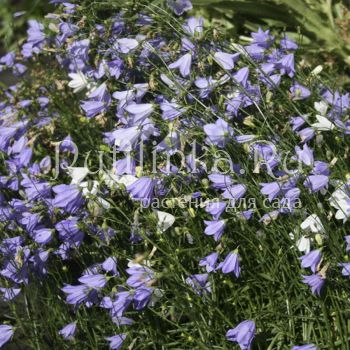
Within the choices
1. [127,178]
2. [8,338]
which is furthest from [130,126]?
[8,338]

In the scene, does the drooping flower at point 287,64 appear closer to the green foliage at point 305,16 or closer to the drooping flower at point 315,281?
the drooping flower at point 315,281

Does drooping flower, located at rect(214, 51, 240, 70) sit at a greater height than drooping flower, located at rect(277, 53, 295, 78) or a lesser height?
greater

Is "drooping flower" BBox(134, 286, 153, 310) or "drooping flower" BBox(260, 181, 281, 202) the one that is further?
"drooping flower" BBox(260, 181, 281, 202)

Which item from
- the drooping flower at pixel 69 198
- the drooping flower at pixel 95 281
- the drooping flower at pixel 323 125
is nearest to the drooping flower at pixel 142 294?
the drooping flower at pixel 95 281

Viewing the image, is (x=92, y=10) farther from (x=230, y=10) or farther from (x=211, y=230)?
(x=230, y=10)

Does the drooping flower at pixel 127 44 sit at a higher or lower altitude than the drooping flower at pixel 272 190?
higher

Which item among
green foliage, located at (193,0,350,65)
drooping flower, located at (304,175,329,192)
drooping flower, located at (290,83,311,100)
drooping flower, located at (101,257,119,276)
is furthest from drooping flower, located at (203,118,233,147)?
green foliage, located at (193,0,350,65)

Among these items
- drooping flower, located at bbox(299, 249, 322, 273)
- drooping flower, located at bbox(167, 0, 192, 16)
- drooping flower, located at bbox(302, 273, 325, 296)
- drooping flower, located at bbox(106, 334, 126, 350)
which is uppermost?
drooping flower, located at bbox(167, 0, 192, 16)

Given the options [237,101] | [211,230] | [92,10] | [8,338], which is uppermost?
[92,10]

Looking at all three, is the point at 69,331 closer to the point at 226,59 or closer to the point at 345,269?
the point at 345,269

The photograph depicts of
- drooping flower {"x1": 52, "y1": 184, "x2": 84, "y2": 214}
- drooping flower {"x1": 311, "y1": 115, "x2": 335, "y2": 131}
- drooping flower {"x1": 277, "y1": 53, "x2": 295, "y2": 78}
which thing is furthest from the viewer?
drooping flower {"x1": 277, "y1": 53, "x2": 295, "y2": 78}

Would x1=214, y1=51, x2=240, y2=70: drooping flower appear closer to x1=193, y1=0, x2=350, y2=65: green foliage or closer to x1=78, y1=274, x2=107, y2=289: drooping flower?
x1=78, y1=274, x2=107, y2=289: drooping flower
